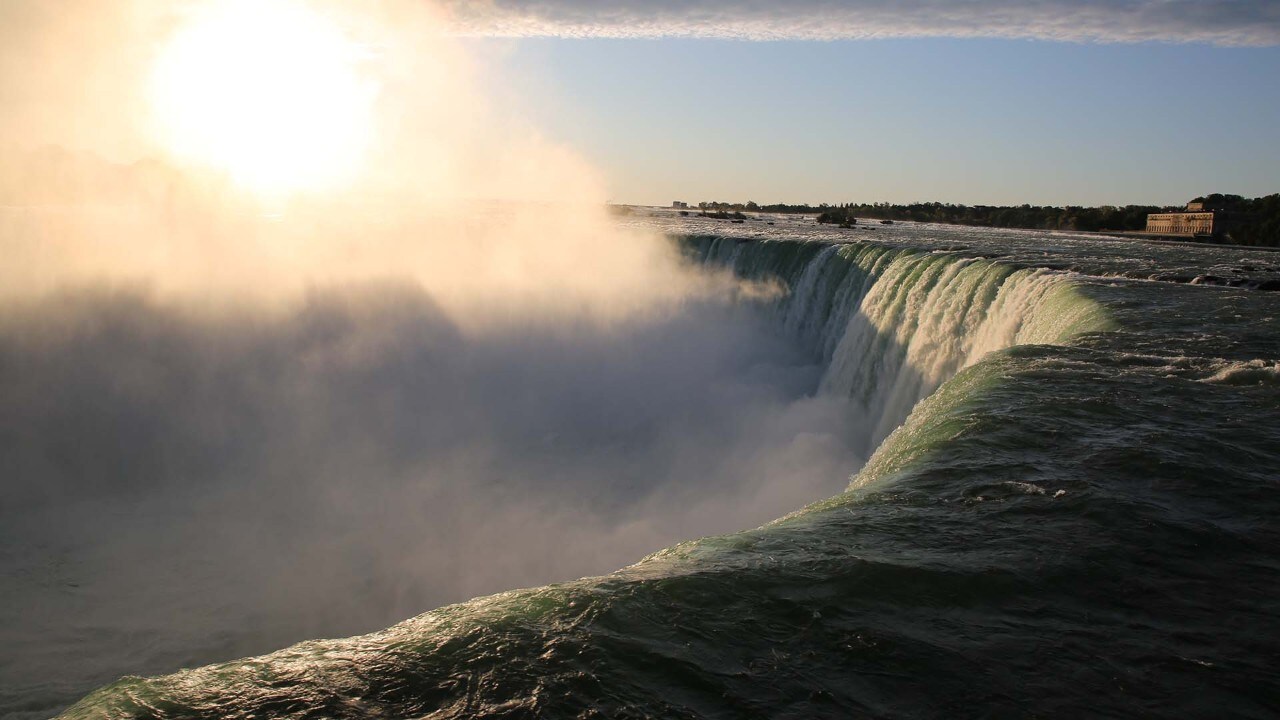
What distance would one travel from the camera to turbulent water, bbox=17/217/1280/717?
391 cm

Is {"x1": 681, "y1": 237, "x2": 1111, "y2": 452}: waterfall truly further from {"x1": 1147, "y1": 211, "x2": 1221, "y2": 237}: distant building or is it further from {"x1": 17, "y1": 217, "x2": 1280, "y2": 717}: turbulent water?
{"x1": 1147, "y1": 211, "x2": 1221, "y2": 237}: distant building

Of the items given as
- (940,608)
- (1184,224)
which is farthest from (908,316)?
(1184,224)

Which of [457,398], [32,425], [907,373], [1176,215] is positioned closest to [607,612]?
[907,373]

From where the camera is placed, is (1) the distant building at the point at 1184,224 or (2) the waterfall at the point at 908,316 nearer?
(2) the waterfall at the point at 908,316

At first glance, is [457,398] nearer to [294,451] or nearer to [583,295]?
[294,451]

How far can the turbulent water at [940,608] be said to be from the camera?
3.91 metres

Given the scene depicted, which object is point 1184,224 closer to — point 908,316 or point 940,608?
point 908,316

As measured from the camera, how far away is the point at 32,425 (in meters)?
17.2

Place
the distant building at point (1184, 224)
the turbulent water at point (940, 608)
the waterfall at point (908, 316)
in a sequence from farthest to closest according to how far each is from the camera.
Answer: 1. the distant building at point (1184, 224)
2. the waterfall at point (908, 316)
3. the turbulent water at point (940, 608)

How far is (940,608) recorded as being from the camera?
478 cm

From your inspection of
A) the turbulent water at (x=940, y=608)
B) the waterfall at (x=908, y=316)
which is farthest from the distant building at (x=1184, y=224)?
the turbulent water at (x=940, y=608)

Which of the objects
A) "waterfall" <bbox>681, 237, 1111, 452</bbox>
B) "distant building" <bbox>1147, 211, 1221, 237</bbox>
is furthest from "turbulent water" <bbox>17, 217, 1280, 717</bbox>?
"distant building" <bbox>1147, 211, 1221, 237</bbox>

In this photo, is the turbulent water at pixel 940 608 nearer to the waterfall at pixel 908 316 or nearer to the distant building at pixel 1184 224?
the waterfall at pixel 908 316

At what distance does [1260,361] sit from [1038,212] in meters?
73.4
